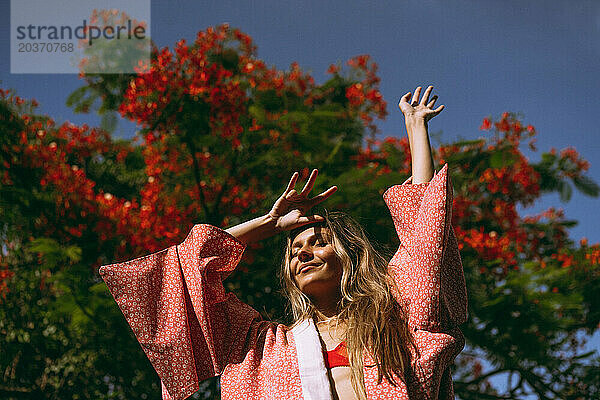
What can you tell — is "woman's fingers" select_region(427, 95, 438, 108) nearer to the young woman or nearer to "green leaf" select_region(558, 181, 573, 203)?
the young woman

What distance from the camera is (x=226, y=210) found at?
5.15m

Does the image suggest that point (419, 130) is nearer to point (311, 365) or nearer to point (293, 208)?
point (293, 208)

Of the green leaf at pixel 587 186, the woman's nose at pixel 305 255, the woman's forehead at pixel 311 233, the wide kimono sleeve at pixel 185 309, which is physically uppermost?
the green leaf at pixel 587 186

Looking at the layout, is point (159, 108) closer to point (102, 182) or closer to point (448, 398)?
point (102, 182)

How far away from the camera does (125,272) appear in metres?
2.47

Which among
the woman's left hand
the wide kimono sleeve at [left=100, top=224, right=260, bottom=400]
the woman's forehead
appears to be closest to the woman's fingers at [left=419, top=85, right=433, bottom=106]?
the woman's left hand

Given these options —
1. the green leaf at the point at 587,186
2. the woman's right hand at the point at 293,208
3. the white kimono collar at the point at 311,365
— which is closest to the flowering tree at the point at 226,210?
the green leaf at the point at 587,186

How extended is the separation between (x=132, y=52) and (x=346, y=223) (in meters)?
3.44

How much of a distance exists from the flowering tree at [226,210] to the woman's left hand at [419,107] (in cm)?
187

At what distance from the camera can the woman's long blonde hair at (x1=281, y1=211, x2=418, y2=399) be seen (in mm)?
2188

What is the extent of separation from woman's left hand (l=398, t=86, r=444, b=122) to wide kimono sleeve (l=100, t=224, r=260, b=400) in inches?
35.9

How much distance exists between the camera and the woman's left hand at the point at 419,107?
2.57 metres

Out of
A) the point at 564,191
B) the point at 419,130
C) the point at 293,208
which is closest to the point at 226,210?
the point at 293,208

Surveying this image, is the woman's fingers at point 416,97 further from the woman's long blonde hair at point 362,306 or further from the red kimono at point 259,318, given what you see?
the woman's long blonde hair at point 362,306
